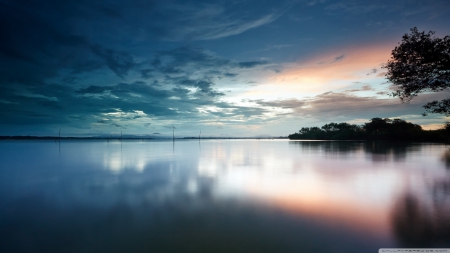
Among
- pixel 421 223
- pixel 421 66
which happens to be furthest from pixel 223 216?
pixel 421 66

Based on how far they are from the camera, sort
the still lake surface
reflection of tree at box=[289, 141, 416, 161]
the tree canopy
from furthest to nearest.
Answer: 1. reflection of tree at box=[289, 141, 416, 161]
2. the tree canopy
3. the still lake surface

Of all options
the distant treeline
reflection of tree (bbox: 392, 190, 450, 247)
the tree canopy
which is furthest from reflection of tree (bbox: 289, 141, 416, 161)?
the distant treeline

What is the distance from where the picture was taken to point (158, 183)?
1021cm

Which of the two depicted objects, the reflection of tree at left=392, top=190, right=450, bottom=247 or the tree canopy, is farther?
the tree canopy

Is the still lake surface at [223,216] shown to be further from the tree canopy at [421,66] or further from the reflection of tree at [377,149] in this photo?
the reflection of tree at [377,149]

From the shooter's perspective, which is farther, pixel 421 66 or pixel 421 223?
pixel 421 66

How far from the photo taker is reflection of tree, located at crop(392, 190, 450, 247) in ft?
14.6

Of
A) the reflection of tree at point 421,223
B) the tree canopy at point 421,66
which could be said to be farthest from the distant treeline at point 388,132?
the reflection of tree at point 421,223

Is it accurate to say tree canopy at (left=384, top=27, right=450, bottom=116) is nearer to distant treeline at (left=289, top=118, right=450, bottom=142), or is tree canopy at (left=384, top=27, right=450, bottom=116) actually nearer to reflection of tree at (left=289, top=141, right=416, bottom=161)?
reflection of tree at (left=289, top=141, right=416, bottom=161)

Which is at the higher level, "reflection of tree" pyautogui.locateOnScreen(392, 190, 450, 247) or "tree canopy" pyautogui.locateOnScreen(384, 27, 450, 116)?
"tree canopy" pyautogui.locateOnScreen(384, 27, 450, 116)

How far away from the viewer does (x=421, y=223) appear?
5.40m

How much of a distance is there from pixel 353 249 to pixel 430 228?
2.50 m

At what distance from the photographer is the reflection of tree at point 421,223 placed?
4450 mm

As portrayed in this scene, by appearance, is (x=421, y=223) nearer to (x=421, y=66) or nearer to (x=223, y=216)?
(x=223, y=216)
